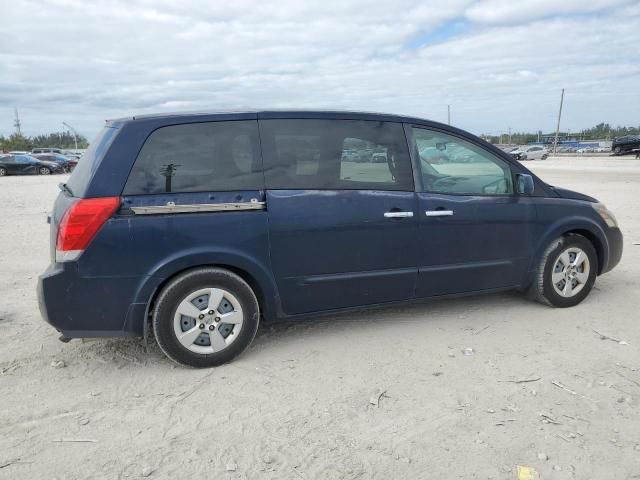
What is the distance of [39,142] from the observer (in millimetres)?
104250

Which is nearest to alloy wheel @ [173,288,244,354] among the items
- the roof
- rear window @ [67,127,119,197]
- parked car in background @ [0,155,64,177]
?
rear window @ [67,127,119,197]

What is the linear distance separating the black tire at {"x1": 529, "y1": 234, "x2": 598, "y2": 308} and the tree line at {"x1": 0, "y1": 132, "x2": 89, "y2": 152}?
276ft

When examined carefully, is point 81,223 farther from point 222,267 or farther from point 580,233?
point 580,233

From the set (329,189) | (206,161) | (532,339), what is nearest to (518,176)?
(532,339)

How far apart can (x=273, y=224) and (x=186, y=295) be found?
0.77 metres

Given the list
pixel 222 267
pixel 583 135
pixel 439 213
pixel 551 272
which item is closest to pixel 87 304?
pixel 222 267

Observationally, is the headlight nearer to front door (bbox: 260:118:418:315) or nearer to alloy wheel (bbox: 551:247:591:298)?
alloy wheel (bbox: 551:247:591:298)

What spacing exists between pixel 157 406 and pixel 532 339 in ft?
9.20

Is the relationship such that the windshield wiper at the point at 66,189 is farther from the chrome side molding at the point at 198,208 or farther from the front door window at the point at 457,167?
the front door window at the point at 457,167

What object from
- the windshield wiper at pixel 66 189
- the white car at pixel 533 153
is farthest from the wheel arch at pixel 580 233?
the white car at pixel 533 153

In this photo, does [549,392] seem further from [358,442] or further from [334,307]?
[334,307]

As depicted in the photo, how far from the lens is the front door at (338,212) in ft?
12.5

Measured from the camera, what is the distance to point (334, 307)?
13.3 feet

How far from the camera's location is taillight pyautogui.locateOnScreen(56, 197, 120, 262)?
10.9 ft
